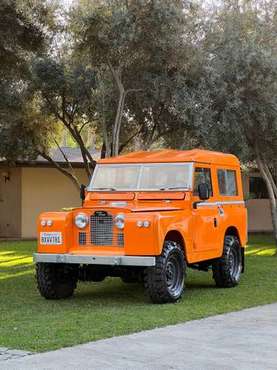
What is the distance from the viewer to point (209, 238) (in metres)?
11.7

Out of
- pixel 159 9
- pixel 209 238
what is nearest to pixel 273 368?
pixel 209 238

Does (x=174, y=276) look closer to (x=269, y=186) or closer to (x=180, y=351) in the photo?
(x=180, y=351)

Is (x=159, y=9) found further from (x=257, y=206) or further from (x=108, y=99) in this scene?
→ (x=257, y=206)

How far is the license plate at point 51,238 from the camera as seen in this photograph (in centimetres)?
1059

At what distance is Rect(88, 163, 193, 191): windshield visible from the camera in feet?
37.8

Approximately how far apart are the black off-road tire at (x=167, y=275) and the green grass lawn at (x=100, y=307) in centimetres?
18

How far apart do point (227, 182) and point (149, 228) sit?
10.7 ft

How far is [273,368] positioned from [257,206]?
24974 mm

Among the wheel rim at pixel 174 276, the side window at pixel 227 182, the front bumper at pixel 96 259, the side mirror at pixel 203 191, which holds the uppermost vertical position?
the side window at pixel 227 182

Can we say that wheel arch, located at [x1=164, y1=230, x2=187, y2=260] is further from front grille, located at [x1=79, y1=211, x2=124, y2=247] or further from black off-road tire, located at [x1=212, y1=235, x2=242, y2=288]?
black off-road tire, located at [x1=212, y1=235, x2=242, y2=288]

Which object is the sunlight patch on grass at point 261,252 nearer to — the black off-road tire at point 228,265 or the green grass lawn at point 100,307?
the green grass lawn at point 100,307

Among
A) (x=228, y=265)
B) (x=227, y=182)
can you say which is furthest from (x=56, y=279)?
(x=227, y=182)

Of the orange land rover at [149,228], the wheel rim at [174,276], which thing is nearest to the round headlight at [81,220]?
the orange land rover at [149,228]

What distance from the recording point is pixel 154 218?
10.0 metres
